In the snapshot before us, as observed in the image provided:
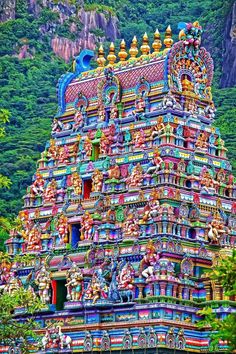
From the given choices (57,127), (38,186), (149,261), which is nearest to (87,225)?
(149,261)

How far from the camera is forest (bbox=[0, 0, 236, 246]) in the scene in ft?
335

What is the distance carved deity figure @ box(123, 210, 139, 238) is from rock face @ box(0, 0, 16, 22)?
79.6 metres

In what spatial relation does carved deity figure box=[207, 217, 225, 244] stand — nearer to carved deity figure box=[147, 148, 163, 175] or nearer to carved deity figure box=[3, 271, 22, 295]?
carved deity figure box=[147, 148, 163, 175]

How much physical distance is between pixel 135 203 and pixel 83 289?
3173mm

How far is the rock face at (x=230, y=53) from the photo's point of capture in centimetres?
11894

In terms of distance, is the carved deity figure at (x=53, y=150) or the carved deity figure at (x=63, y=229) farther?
the carved deity figure at (x=53, y=150)

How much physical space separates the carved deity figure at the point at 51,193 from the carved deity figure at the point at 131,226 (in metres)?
3.96

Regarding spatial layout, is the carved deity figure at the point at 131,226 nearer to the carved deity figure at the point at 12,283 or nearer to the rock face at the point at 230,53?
the carved deity figure at the point at 12,283

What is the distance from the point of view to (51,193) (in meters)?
55.2

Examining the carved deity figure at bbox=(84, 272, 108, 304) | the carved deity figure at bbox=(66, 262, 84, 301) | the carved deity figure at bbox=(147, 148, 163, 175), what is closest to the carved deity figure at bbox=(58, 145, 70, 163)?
the carved deity figure at bbox=(147, 148, 163, 175)

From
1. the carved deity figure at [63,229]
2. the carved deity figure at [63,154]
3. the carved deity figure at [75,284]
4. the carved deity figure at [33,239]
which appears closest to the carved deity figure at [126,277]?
the carved deity figure at [75,284]

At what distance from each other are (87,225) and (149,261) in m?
3.35

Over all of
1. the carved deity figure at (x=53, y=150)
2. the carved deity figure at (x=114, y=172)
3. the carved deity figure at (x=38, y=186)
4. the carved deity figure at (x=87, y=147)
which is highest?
the carved deity figure at (x=53, y=150)

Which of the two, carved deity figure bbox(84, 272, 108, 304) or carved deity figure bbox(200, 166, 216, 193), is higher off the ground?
carved deity figure bbox(200, 166, 216, 193)
